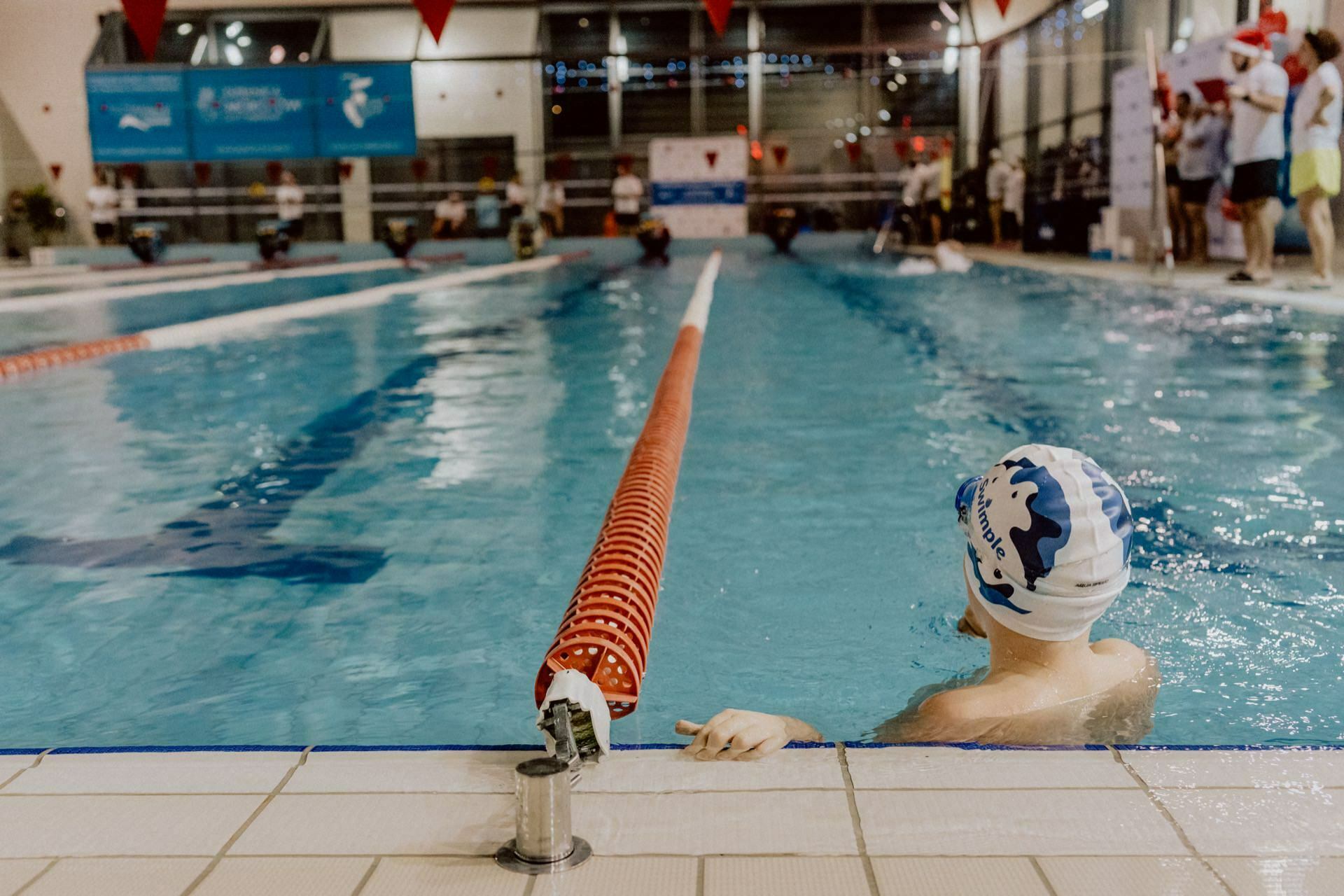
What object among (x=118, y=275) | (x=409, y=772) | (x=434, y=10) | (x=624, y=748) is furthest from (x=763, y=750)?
(x=118, y=275)

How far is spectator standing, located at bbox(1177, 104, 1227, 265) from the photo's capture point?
37.8ft

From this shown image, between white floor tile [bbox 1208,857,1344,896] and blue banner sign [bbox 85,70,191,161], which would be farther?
blue banner sign [bbox 85,70,191,161]

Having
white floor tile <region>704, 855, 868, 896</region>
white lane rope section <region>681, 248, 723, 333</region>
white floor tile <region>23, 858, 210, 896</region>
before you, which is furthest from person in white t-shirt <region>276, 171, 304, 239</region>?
white floor tile <region>704, 855, 868, 896</region>

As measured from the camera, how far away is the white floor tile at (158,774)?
1.62 meters

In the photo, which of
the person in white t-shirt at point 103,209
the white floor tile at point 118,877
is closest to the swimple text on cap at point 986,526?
the white floor tile at point 118,877

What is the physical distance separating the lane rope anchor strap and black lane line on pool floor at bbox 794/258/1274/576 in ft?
4.57

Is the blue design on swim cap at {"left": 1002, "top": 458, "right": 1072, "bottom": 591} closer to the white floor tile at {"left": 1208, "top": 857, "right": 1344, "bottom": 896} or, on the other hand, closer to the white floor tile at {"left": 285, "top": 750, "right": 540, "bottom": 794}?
the white floor tile at {"left": 1208, "top": 857, "right": 1344, "bottom": 896}

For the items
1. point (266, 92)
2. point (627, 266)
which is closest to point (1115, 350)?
point (627, 266)

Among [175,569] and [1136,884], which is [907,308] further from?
[1136,884]

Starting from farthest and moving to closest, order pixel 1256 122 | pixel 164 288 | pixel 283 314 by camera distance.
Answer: pixel 164 288
pixel 283 314
pixel 1256 122

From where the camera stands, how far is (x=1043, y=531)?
6.09 ft

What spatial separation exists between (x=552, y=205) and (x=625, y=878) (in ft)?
67.8

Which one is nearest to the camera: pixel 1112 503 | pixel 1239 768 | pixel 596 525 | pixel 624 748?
pixel 1239 768

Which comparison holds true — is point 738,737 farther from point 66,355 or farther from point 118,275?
point 118,275
